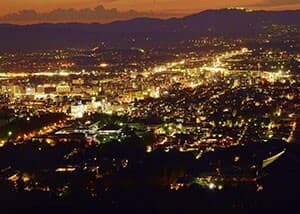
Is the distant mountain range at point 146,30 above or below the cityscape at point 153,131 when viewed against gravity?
below

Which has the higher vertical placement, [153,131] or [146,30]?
[153,131]

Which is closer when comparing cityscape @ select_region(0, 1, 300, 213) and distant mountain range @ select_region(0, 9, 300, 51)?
cityscape @ select_region(0, 1, 300, 213)

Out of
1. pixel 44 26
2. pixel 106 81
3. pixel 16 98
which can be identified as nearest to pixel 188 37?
pixel 44 26

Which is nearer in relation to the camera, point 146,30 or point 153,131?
point 153,131

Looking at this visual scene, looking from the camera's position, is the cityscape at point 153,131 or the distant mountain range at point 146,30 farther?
the distant mountain range at point 146,30
